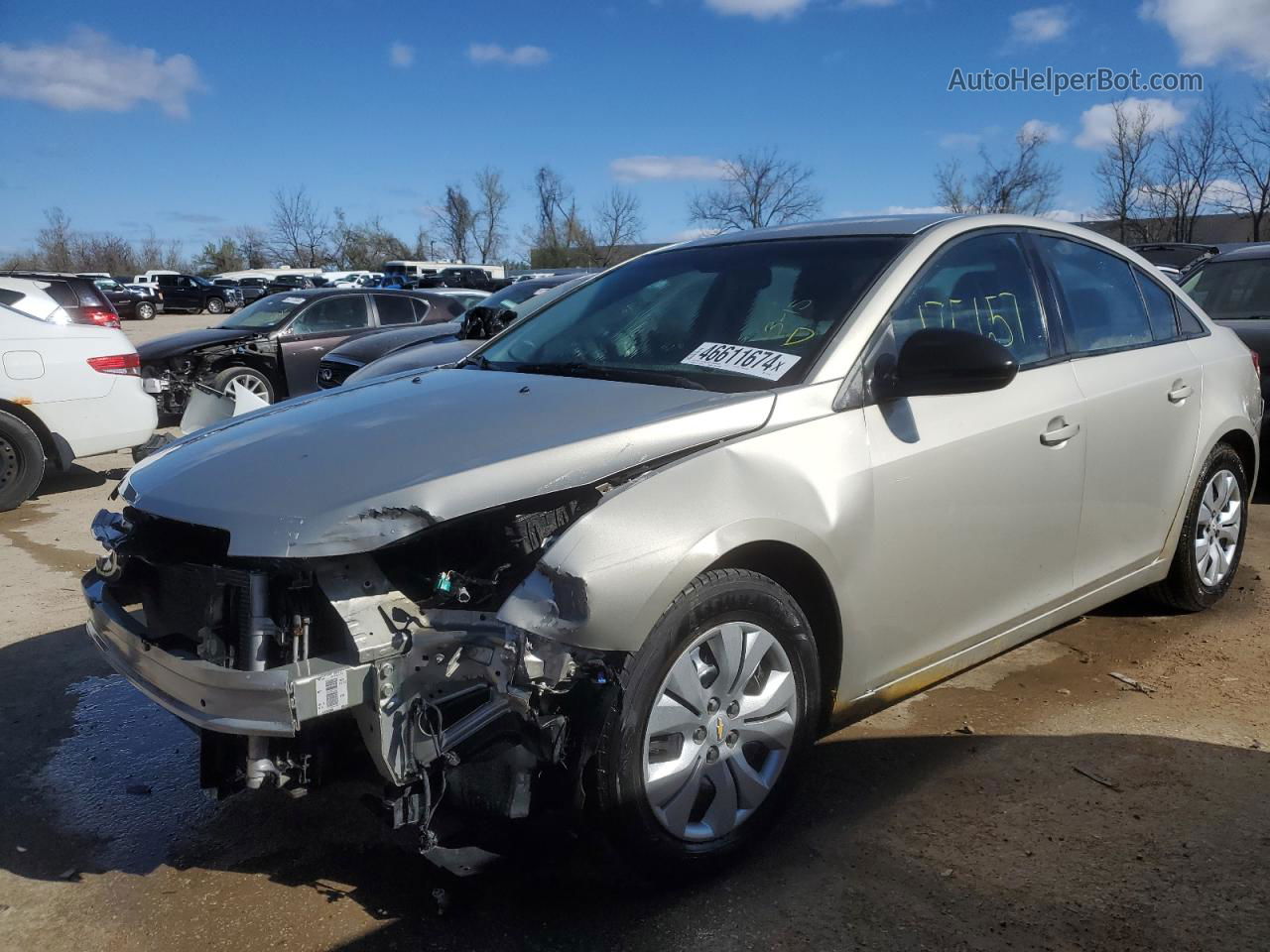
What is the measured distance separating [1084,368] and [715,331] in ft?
4.41

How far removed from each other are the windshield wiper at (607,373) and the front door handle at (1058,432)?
1197 mm

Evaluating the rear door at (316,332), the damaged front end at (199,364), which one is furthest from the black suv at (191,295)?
the damaged front end at (199,364)

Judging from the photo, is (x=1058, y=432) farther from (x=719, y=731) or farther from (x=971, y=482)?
(x=719, y=731)

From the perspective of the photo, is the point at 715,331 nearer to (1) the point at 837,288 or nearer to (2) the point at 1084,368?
(1) the point at 837,288

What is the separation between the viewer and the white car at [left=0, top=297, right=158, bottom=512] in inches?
272

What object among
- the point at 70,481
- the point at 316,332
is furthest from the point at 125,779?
the point at 316,332

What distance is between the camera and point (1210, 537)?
434 cm

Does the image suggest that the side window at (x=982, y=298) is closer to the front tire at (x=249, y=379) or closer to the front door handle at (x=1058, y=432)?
the front door handle at (x=1058, y=432)

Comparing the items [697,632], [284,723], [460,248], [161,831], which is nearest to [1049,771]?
[697,632]

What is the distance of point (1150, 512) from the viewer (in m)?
3.82

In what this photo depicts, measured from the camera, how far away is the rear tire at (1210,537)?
4.15 meters

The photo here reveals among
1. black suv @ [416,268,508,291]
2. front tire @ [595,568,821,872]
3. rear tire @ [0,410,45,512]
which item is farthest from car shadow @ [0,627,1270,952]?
black suv @ [416,268,508,291]

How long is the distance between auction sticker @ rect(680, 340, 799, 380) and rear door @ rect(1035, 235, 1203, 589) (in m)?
1.23

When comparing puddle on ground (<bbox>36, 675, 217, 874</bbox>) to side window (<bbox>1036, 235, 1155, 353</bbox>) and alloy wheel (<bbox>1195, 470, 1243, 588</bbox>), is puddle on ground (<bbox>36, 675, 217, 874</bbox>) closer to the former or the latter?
side window (<bbox>1036, 235, 1155, 353</bbox>)
